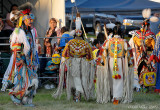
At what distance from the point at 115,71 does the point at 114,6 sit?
6.71 m

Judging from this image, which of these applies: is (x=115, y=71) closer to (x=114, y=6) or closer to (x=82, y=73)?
(x=82, y=73)

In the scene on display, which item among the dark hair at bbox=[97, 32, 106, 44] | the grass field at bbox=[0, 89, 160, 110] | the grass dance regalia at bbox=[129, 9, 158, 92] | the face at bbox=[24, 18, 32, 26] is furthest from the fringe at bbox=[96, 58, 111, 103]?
the dark hair at bbox=[97, 32, 106, 44]

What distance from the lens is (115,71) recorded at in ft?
24.2

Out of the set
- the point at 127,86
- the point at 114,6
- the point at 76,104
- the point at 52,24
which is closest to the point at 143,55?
the point at 127,86

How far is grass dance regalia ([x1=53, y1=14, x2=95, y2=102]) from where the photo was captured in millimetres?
7629

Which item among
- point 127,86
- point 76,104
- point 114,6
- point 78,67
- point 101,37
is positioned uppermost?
point 114,6

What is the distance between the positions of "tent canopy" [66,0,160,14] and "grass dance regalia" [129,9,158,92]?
432cm

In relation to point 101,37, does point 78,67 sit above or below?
below

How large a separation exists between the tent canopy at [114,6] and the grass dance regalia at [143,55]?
432 cm

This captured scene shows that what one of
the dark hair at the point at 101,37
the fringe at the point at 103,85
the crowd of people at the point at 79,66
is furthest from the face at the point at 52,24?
the fringe at the point at 103,85

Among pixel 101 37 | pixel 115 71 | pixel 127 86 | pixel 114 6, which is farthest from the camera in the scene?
pixel 114 6

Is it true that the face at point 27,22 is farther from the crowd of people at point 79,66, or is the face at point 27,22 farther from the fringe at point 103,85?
the fringe at point 103,85

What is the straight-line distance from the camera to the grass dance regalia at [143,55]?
9258mm

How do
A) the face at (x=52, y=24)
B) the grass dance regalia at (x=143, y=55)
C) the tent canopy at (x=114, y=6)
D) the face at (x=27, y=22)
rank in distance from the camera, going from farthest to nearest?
the tent canopy at (x=114, y=6)
the face at (x=52, y=24)
the grass dance regalia at (x=143, y=55)
the face at (x=27, y=22)
